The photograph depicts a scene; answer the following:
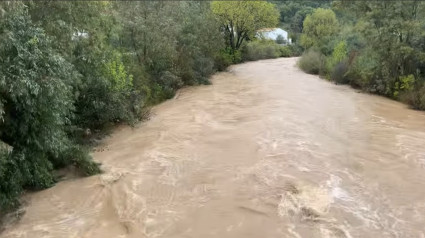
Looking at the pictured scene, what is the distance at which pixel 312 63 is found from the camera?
3055 cm

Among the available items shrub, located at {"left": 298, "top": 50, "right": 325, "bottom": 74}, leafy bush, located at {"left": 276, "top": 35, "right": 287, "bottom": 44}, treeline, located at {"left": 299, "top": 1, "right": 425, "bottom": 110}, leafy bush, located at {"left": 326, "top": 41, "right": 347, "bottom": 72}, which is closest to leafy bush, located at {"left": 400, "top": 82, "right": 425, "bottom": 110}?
treeline, located at {"left": 299, "top": 1, "right": 425, "bottom": 110}

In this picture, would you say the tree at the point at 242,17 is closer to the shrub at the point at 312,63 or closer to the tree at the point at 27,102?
the shrub at the point at 312,63

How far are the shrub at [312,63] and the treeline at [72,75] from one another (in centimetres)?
1094

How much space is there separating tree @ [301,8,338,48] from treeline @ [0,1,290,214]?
2848 cm

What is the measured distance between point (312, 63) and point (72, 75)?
2330 cm

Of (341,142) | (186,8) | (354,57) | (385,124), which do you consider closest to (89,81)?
(341,142)

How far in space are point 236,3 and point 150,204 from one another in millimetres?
30347

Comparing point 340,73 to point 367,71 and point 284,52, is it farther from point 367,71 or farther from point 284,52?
point 284,52

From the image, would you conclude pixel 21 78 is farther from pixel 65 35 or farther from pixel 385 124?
pixel 385 124

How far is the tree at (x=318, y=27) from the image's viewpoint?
48.0 metres

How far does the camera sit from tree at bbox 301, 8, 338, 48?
1889 inches

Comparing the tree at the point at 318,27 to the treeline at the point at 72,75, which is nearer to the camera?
the treeline at the point at 72,75

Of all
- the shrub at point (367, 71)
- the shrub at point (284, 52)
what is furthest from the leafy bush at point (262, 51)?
the shrub at point (367, 71)

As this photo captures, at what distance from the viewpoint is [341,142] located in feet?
41.0
